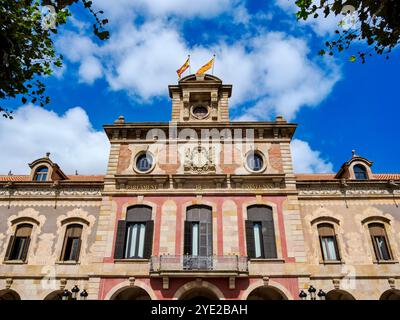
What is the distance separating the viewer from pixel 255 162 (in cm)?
1980

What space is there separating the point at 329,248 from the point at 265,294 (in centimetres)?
437

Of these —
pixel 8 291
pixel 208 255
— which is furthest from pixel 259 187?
pixel 8 291

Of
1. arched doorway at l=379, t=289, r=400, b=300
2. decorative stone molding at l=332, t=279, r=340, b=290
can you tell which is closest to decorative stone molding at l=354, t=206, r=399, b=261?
arched doorway at l=379, t=289, r=400, b=300

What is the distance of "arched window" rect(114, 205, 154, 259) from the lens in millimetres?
17094

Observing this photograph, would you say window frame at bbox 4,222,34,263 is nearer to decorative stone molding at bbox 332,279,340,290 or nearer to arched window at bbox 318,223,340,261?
arched window at bbox 318,223,340,261

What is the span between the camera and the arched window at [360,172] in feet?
66.0

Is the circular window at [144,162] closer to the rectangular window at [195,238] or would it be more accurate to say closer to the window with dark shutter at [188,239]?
the window with dark shutter at [188,239]

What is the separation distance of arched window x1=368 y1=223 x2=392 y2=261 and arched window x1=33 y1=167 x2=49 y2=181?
782 inches

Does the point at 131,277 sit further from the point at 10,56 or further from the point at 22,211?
the point at 10,56

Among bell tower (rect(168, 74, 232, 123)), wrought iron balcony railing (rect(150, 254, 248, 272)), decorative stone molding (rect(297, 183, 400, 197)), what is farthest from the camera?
bell tower (rect(168, 74, 232, 123))

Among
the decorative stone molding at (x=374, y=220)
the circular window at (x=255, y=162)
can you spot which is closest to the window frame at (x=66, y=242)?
the circular window at (x=255, y=162)

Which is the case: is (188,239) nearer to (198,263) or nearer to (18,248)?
(198,263)

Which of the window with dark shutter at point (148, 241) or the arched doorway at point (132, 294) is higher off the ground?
the window with dark shutter at point (148, 241)

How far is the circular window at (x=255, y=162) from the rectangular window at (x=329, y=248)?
5.35 meters
